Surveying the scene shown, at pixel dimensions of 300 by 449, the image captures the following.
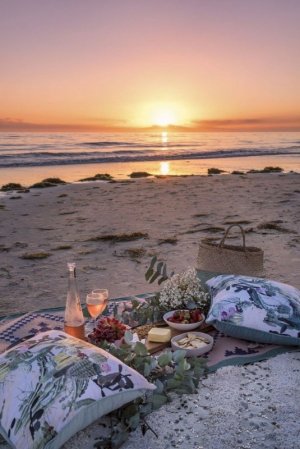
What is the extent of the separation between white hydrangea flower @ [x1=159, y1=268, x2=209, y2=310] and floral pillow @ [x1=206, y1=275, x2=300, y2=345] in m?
0.23

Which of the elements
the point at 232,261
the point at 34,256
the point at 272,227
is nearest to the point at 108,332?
the point at 232,261

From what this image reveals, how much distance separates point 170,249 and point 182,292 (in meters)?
3.80

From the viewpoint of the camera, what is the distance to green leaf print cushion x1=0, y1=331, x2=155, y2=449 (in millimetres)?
2512

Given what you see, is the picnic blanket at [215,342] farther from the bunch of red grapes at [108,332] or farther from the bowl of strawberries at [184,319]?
the bunch of red grapes at [108,332]

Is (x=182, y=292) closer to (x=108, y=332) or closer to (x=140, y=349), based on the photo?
(x=108, y=332)

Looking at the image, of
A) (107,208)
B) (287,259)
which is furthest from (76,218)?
(287,259)

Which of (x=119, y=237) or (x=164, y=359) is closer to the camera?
(x=164, y=359)

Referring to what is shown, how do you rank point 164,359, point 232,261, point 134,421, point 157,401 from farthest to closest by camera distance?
point 232,261
point 164,359
point 157,401
point 134,421

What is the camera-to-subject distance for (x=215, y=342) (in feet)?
12.6

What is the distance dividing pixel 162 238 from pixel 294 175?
12.0m

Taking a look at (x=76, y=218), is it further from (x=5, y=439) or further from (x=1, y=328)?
(x=5, y=439)

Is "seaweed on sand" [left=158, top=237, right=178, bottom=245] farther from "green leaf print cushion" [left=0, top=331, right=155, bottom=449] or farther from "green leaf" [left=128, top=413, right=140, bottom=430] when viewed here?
"green leaf" [left=128, top=413, right=140, bottom=430]

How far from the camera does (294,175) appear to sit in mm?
18969

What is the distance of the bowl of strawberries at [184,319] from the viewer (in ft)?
12.2
